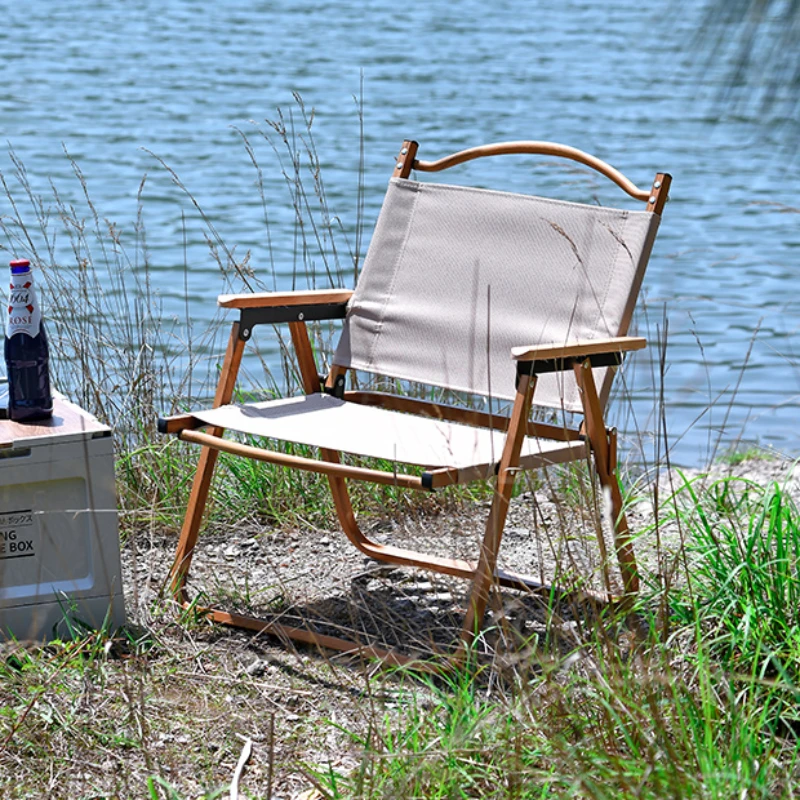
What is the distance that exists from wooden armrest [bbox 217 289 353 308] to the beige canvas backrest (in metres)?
0.08

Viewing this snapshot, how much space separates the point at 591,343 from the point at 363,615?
85 cm

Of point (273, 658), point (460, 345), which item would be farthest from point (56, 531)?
point (460, 345)

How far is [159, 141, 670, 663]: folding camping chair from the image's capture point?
8.59 feet

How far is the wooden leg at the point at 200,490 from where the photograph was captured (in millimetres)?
2963

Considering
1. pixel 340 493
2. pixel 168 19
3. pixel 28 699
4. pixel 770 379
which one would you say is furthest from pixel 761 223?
pixel 168 19

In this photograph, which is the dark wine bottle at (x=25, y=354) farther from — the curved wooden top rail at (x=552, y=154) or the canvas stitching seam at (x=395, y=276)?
the curved wooden top rail at (x=552, y=154)

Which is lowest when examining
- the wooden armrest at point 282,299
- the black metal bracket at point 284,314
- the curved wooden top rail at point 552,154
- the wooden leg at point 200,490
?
the wooden leg at point 200,490

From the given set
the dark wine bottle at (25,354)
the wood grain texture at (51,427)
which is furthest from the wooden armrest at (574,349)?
the dark wine bottle at (25,354)

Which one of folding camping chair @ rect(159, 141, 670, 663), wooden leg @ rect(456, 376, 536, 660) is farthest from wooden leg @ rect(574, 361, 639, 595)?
wooden leg @ rect(456, 376, 536, 660)

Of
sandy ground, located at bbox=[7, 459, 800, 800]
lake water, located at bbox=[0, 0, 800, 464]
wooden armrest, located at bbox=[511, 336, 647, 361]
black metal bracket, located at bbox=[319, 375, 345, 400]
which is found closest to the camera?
sandy ground, located at bbox=[7, 459, 800, 800]

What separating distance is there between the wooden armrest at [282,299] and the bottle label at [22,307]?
0.45m

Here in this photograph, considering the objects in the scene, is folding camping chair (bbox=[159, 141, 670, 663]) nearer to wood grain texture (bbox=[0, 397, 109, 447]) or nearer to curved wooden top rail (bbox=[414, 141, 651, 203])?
curved wooden top rail (bbox=[414, 141, 651, 203])

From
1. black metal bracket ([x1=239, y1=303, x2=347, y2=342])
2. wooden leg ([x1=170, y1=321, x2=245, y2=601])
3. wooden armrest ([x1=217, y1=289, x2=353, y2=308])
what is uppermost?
wooden armrest ([x1=217, y1=289, x2=353, y2=308])

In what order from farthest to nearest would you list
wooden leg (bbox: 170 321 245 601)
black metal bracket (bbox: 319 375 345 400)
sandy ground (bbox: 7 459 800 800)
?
black metal bracket (bbox: 319 375 345 400), wooden leg (bbox: 170 321 245 601), sandy ground (bbox: 7 459 800 800)
